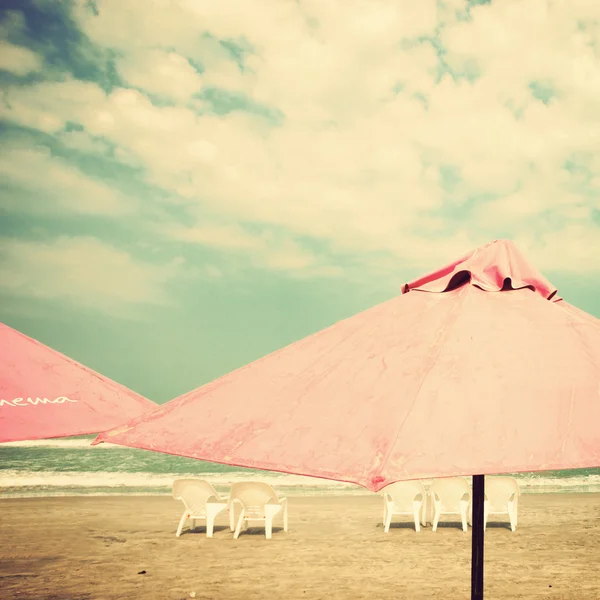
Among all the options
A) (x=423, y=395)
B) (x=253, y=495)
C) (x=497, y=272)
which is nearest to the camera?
(x=423, y=395)

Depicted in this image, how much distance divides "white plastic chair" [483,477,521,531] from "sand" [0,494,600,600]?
1.52ft

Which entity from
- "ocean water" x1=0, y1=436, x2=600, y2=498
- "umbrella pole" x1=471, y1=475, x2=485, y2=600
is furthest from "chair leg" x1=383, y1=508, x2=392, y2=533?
"ocean water" x1=0, y1=436, x2=600, y2=498

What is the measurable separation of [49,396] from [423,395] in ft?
12.1

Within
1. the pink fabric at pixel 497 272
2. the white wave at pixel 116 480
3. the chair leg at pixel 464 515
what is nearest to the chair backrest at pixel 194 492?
the chair leg at pixel 464 515

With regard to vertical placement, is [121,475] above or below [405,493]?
below

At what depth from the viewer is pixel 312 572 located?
10430mm

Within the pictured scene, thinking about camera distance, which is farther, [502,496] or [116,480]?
[116,480]

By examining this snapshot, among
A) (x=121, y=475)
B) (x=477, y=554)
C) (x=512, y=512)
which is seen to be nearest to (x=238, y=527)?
(x=512, y=512)

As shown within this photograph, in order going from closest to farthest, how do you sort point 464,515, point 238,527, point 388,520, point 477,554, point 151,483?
point 477,554, point 238,527, point 464,515, point 388,520, point 151,483

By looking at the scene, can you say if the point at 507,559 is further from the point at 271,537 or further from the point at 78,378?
the point at 78,378

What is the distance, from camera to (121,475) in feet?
110

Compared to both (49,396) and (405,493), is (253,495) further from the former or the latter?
(49,396)

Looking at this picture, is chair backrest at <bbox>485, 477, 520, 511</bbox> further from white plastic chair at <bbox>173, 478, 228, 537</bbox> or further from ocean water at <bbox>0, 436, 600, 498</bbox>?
ocean water at <bbox>0, 436, 600, 498</bbox>

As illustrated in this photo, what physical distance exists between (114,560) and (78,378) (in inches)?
277
